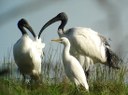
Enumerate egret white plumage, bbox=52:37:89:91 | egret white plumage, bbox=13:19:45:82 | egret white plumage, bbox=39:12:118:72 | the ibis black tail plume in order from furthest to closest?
egret white plumage, bbox=39:12:118:72 < egret white plumage, bbox=13:19:45:82 < egret white plumage, bbox=52:37:89:91 < the ibis black tail plume

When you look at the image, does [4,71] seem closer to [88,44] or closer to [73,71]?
[73,71]

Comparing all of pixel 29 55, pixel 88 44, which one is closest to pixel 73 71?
pixel 29 55

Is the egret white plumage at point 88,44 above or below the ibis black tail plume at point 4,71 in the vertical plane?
below

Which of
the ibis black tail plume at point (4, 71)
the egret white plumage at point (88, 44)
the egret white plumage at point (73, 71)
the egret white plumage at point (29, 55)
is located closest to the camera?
the ibis black tail plume at point (4, 71)

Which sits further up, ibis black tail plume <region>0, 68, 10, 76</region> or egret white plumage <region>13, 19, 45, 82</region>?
ibis black tail plume <region>0, 68, 10, 76</region>

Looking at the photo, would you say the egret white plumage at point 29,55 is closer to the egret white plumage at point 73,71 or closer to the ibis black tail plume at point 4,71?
the egret white plumage at point 73,71

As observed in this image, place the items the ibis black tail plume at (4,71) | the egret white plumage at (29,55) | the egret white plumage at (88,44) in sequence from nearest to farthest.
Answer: the ibis black tail plume at (4,71)
the egret white plumage at (29,55)
the egret white plumage at (88,44)

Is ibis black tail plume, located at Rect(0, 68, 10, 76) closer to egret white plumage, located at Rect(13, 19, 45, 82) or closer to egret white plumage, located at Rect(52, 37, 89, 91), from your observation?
egret white plumage, located at Rect(52, 37, 89, 91)

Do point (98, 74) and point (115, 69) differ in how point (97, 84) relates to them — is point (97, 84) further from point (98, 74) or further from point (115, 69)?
point (115, 69)

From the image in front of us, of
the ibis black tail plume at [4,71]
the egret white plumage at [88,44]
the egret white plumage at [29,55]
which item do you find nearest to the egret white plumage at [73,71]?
the egret white plumage at [29,55]

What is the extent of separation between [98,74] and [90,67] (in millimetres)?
1426

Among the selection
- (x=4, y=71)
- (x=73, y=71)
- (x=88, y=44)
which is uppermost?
(x=4, y=71)

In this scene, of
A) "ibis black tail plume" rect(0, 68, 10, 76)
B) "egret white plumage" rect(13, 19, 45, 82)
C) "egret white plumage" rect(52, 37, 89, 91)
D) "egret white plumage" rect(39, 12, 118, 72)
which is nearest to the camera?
"ibis black tail plume" rect(0, 68, 10, 76)

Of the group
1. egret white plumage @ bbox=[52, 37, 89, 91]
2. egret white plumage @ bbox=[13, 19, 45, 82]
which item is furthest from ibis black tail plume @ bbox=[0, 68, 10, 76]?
egret white plumage @ bbox=[13, 19, 45, 82]
